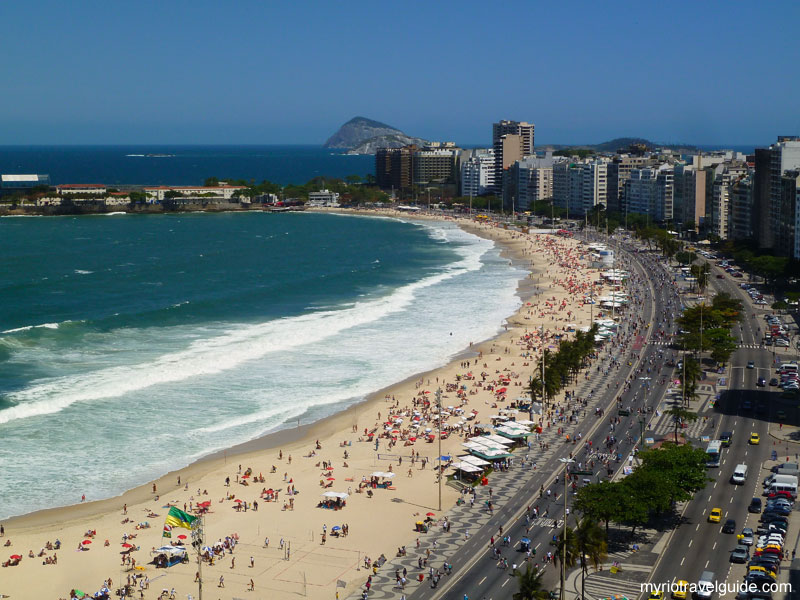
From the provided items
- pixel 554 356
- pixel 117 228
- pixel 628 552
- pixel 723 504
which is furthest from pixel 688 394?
pixel 117 228

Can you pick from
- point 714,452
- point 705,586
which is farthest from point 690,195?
point 705,586

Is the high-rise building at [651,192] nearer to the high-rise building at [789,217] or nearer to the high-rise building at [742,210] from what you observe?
the high-rise building at [742,210]

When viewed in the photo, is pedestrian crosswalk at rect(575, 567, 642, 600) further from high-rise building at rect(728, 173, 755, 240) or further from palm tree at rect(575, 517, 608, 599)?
high-rise building at rect(728, 173, 755, 240)

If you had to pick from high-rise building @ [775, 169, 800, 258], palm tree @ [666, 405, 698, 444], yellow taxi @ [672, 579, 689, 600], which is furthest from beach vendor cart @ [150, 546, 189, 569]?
high-rise building @ [775, 169, 800, 258]

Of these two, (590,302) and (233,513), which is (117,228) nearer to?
(590,302)

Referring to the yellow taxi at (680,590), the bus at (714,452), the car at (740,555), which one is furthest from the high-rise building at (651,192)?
the yellow taxi at (680,590)
